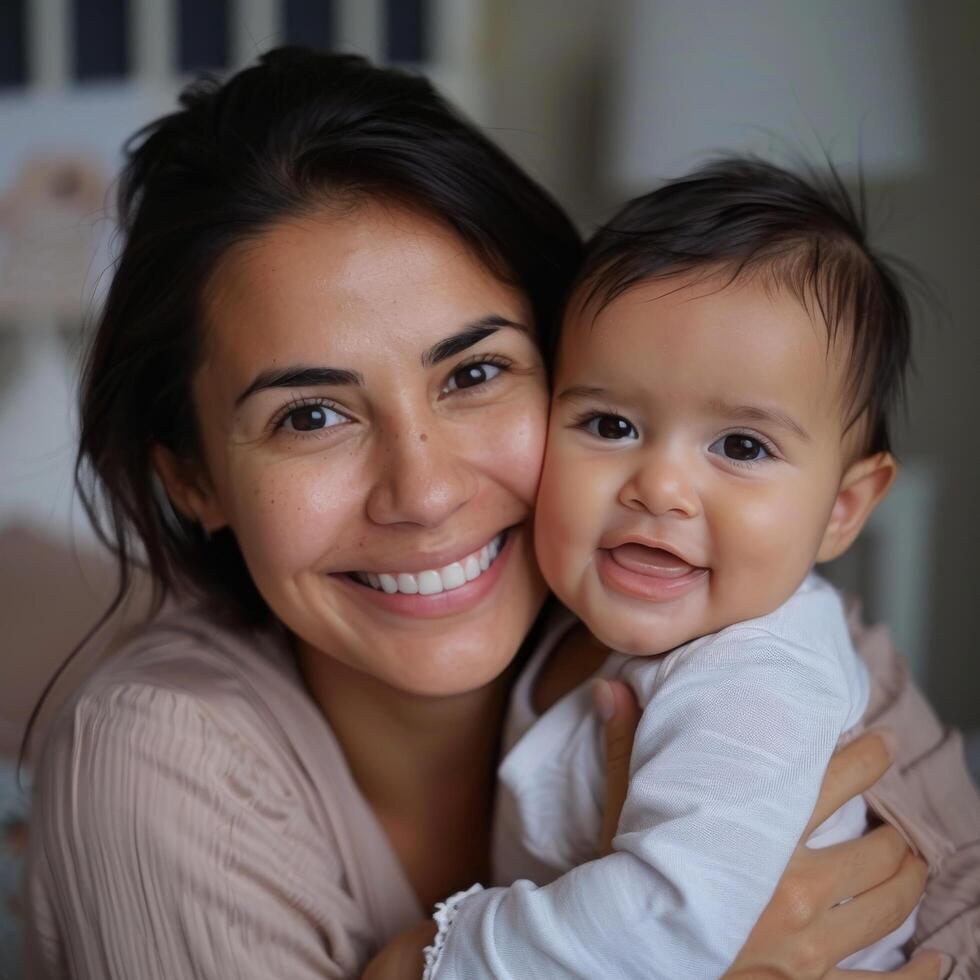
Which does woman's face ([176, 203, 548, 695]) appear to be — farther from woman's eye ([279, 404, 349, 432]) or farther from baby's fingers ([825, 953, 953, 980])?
baby's fingers ([825, 953, 953, 980])

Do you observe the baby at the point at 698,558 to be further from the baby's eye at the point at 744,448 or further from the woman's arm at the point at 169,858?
the woman's arm at the point at 169,858

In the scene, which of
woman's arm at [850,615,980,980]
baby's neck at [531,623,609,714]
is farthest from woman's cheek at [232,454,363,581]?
woman's arm at [850,615,980,980]

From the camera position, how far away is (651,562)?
1107mm

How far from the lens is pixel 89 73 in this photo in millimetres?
2816

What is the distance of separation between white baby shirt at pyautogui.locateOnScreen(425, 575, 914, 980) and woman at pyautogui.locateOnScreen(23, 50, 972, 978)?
4.8 inches

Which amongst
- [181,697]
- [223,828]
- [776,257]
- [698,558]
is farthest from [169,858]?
[776,257]

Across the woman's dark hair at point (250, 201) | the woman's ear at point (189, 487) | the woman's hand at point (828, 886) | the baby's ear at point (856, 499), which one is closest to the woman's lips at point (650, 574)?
the woman's hand at point (828, 886)

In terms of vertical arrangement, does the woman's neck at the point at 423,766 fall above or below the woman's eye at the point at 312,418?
below

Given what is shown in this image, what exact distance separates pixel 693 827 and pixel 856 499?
49 centimetres

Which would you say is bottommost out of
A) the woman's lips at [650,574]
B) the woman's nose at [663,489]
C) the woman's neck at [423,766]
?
the woman's neck at [423,766]

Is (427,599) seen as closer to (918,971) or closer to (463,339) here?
(463,339)

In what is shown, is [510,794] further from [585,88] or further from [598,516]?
[585,88]

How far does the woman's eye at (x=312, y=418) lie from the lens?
121cm

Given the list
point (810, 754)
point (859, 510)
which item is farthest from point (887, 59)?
point (810, 754)
